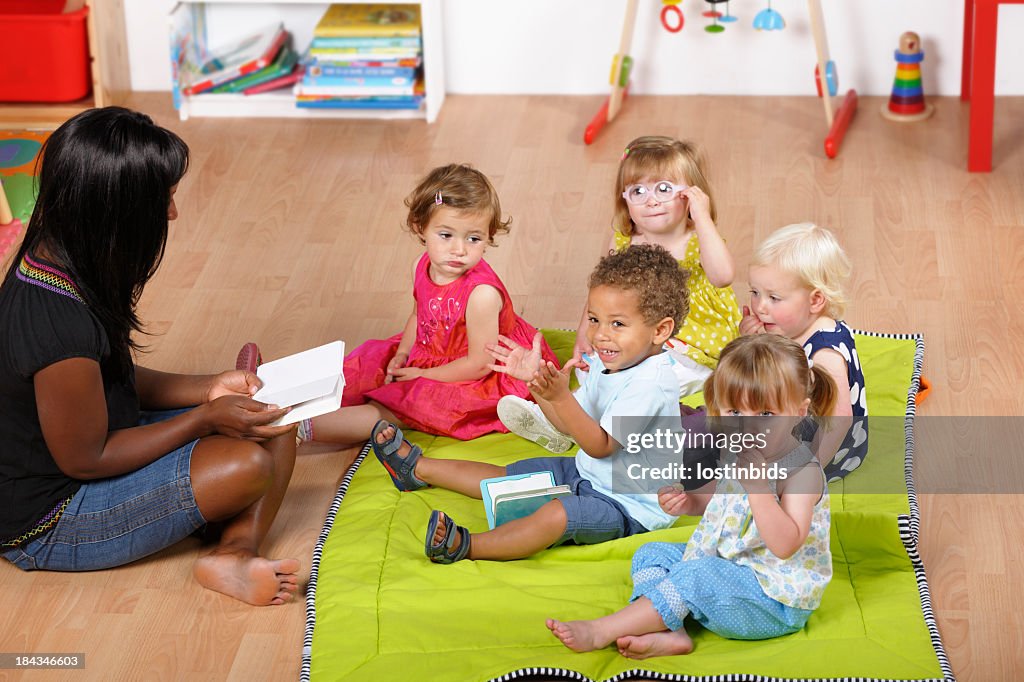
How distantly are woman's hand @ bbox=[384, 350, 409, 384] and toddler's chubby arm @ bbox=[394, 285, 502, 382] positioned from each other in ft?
0.26

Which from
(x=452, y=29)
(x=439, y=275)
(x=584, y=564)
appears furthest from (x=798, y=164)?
(x=584, y=564)

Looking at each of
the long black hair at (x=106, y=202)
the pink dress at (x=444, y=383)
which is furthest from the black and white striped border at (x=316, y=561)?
the long black hair at (x=106, y=202)

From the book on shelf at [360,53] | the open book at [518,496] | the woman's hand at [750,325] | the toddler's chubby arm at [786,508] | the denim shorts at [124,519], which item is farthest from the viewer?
the book on shelf at [360,53]

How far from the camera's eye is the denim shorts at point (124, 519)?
1.89 meters

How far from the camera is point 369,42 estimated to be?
12.4 feet

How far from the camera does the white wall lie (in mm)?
3814

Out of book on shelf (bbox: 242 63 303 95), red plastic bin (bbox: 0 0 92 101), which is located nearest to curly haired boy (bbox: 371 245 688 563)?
book on shelf (bbox: 242 63 303 95)

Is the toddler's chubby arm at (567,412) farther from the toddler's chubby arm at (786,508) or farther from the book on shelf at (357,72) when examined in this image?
the book on shelf at (357,72)

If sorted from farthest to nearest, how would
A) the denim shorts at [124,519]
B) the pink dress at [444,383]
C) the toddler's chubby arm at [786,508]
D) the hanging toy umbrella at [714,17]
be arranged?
1. the hanging toy umbrella at [714,17]
2. the pink dress at [444,383]
3. the denim shorts at [124,519]
4. the toddler's chubby arm at [786,508]

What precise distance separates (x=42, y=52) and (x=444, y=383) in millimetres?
2034

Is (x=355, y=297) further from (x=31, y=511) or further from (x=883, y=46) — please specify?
(x=883, y=46)

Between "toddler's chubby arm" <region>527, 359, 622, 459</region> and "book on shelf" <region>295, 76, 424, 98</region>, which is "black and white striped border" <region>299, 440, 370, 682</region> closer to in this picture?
"toddler's chubby arm" <region>527, 359, 622, 459</region>

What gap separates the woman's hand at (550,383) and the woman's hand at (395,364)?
1.81 ft

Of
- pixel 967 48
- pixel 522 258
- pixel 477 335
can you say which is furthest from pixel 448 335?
pixel 967 48
